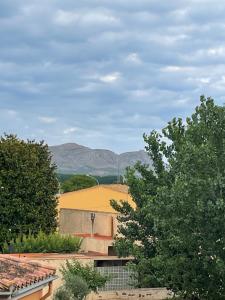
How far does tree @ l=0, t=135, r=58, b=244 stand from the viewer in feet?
131

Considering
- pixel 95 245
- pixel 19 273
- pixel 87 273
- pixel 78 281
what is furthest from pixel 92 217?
pixel 19 273

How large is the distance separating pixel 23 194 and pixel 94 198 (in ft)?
45.6

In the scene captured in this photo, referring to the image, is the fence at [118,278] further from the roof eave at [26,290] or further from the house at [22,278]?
the roof eave at [26,290]

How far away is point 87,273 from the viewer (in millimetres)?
29266

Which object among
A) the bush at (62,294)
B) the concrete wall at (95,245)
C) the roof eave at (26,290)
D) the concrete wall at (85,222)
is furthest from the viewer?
the concrete wall at (85,222)

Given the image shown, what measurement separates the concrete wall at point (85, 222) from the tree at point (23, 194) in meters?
4.16

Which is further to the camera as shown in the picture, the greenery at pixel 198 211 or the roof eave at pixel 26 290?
the greenery at pixel 198 211

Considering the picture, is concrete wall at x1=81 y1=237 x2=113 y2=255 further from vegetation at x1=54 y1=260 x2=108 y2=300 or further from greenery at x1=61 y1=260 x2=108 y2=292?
greenery at x1=61 y1=260 x2=108 y2=292

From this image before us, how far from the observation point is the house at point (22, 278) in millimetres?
12894

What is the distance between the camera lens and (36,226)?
41094 mm

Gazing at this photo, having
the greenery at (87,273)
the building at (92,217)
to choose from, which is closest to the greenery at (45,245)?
the building at (92,217)

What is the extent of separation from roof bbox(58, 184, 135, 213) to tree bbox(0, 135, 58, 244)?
1031cm

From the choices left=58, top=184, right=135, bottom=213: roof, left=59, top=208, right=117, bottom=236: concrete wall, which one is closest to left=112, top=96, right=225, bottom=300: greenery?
left=59, top=208, right=117, bottom=236: concrete wall

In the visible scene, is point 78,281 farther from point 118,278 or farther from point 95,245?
point 95,245
